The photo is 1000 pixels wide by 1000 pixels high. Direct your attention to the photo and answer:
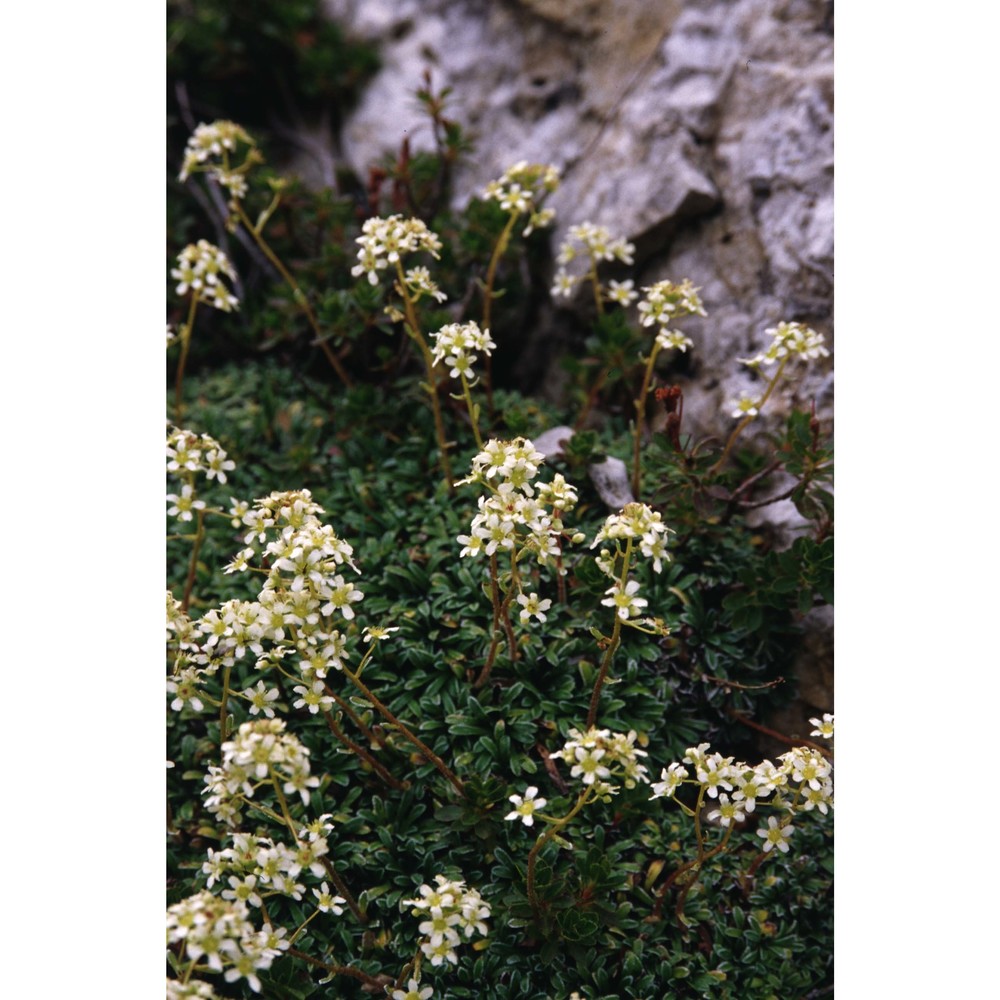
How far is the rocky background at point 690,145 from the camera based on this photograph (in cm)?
317

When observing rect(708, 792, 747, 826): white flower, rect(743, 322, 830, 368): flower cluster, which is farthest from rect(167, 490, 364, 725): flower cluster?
rect(743, 322, 830, 368): flower cluster

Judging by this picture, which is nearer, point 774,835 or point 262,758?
point 262,758

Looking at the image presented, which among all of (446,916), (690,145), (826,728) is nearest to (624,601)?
(826,728)

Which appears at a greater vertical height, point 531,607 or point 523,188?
point 523,188

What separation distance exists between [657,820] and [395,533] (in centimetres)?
110

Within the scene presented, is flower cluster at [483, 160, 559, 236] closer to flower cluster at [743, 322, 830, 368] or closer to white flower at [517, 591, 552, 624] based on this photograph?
flower cluster at [743, 322, 830, 368]

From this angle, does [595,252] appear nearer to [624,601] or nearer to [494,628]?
[494,628]

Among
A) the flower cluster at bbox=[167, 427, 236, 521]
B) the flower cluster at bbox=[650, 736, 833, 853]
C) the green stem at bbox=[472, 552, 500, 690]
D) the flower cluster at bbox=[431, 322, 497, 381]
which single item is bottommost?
the flower cluster at bbox=[650, 736, 833, 853]

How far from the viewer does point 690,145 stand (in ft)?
11.3

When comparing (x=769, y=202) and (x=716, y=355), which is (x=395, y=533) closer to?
(x=716, y=355)

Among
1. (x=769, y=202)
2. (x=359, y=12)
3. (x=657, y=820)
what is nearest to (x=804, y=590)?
(x=657, y=820)

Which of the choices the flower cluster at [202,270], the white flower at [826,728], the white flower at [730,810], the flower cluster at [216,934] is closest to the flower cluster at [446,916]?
the flower cluster at [216,934]

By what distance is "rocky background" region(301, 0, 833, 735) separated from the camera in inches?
125

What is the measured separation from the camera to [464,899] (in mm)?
1866
